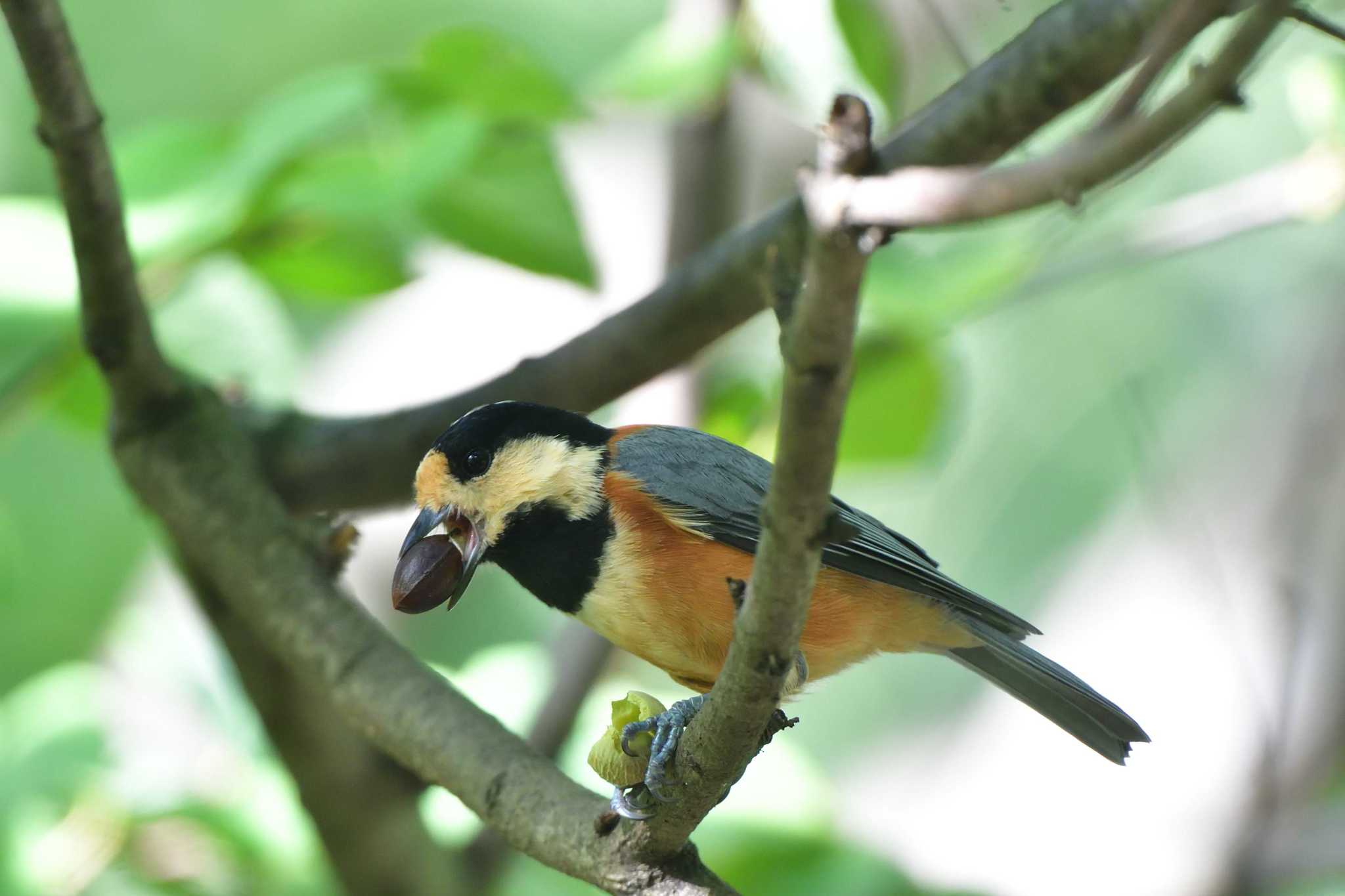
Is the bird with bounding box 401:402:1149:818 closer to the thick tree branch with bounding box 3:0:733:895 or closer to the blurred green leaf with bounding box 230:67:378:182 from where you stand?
the thick tree branch with bounding box 3:0:733:895

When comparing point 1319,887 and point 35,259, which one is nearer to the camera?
point 35,259

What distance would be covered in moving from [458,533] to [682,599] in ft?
1.50

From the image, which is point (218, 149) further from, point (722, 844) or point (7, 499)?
point (7, 499)

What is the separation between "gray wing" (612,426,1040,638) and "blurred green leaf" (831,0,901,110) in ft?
2.66

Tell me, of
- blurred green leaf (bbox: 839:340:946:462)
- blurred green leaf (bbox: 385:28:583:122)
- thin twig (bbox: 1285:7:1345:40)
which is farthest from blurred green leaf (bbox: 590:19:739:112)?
thin twig (bbox: 1285:7:1345:40)

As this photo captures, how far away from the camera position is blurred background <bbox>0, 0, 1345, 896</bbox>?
2703mm

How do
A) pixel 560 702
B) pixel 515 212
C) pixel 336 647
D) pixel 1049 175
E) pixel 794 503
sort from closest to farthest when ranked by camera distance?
pixel 1049 175 → pixel 794 503 → pixel 336 647 → pixel 515 212 → pixel 560 702

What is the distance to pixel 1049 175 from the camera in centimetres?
96

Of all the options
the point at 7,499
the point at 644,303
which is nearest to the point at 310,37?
the point at 7,499

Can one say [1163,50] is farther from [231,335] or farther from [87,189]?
[231,335]

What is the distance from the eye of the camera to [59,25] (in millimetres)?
2094

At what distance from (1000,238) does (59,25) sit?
208 centimetres

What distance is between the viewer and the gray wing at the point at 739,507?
89.5 inches

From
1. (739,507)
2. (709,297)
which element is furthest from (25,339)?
(739,507)
